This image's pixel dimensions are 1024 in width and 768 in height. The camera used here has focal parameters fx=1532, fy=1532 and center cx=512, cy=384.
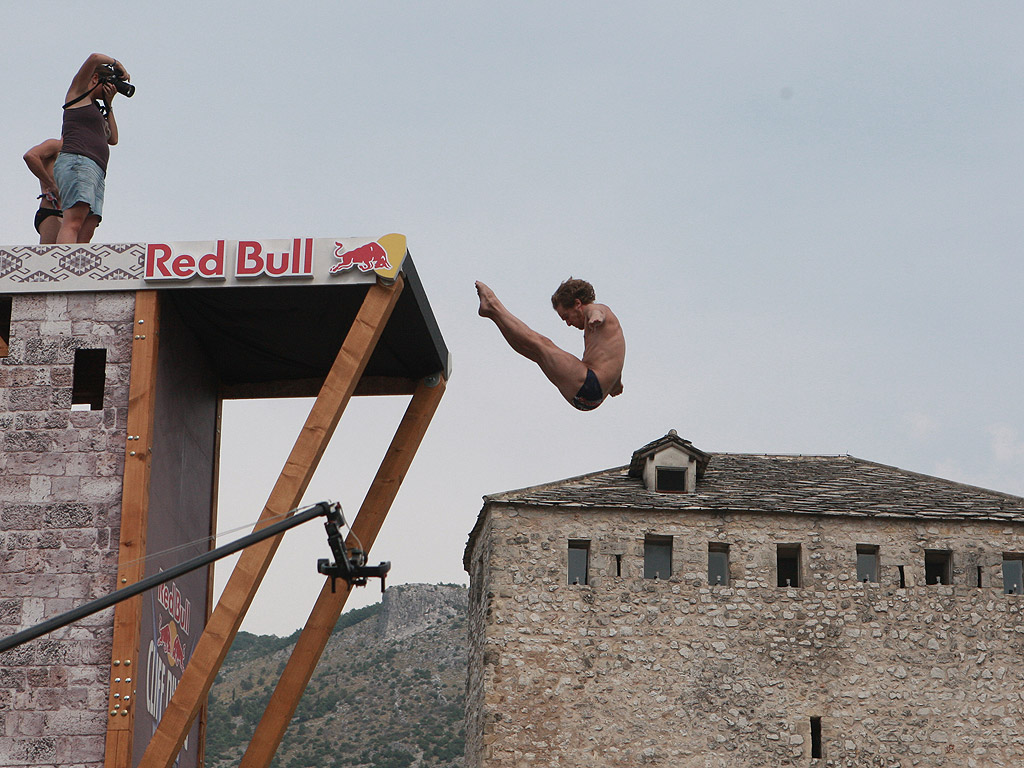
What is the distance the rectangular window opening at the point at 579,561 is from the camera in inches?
1421

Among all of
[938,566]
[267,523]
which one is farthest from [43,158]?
[938,566]

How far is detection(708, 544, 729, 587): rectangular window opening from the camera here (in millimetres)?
36281

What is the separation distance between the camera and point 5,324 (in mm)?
15430

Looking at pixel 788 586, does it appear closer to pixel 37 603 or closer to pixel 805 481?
pixel 805 481

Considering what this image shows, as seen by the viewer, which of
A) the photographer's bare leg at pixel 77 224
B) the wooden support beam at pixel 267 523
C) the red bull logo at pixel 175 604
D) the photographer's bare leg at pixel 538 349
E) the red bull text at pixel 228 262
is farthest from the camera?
the photographer's bare leg at pixel 77 224

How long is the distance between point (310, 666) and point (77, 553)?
10.5ft

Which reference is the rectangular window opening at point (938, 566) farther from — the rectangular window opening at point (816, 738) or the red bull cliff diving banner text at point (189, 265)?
the red bull cliff diving banner text at point (189, 265)

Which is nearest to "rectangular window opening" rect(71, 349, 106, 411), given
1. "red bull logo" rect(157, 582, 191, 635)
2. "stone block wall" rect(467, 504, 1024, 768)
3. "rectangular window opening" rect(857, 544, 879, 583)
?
"red bull logo" rect(157, 582, 191, 635)

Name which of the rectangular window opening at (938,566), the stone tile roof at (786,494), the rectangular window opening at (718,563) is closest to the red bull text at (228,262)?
the stone tile roof at (786,494)

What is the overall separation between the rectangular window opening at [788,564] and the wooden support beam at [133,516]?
24.3 meters

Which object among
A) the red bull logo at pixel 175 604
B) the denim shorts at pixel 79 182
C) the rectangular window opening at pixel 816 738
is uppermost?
the denim shorts at pixel 79 182

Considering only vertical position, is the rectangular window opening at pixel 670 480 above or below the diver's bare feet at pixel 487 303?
below

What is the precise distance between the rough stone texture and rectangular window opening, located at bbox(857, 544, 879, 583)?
2546 centimetres

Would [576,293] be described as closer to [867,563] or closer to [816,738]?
[816,738]
